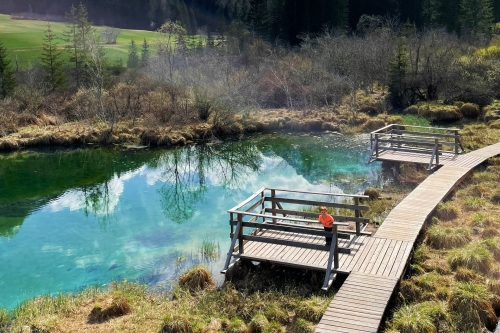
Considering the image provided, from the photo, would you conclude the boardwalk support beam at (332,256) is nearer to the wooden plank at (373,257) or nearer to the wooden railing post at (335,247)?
the wooden railing post at (335,247)

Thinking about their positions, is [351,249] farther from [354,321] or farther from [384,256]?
[354,321]

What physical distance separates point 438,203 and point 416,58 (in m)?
29.5

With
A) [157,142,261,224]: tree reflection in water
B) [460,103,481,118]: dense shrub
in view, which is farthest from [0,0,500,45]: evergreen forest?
[157,142,261,224]: tree reflection in water

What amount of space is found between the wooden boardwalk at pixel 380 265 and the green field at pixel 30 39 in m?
50.9

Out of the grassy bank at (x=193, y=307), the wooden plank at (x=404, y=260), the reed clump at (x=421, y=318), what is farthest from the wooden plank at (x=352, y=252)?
the reed clump at (x=421, y=318)

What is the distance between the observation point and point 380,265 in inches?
510

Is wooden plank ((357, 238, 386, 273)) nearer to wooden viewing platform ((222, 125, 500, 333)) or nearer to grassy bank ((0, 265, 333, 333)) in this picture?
wooden viewing platform ((222, 125, 500, 333))

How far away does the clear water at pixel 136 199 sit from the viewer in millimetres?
16938

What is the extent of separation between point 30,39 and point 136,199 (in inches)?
2160

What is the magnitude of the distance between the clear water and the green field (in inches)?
1225

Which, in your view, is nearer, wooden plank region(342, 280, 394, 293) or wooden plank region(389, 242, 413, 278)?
wooden plank region(342, 280, 394, 293)

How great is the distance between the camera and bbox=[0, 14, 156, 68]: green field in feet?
206

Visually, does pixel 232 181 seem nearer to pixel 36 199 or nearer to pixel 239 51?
pixel 36 199

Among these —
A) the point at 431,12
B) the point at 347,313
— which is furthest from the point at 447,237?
the point at 431,12
